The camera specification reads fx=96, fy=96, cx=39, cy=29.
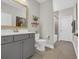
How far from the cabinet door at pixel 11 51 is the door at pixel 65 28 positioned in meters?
5.88

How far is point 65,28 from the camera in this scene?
7703 mm

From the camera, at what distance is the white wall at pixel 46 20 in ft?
16.6

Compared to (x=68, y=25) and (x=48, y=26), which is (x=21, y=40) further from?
(x=68, y=25)

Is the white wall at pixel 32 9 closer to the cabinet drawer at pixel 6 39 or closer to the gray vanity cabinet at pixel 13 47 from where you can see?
the gray vanity cabinet at pixel 13 47

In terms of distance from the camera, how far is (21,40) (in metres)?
2.51

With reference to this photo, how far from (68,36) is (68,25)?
0.87m

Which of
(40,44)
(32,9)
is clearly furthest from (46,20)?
(40,44)

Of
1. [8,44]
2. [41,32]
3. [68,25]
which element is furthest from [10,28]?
[68,25]

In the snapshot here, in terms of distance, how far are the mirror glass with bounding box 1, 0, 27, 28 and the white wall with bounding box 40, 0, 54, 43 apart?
1.62m

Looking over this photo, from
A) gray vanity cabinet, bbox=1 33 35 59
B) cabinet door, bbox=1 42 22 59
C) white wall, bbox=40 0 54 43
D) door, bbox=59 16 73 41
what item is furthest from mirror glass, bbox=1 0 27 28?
door, bbox=59 16 73 41

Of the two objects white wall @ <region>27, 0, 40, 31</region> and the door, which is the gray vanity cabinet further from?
the door

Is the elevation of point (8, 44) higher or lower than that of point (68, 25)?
lower

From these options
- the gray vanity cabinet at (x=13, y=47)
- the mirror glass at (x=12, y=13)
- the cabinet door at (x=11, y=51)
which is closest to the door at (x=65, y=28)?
the mirror glass at (x=12, y=13)

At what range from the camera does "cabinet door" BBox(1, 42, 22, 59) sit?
1819 mm
